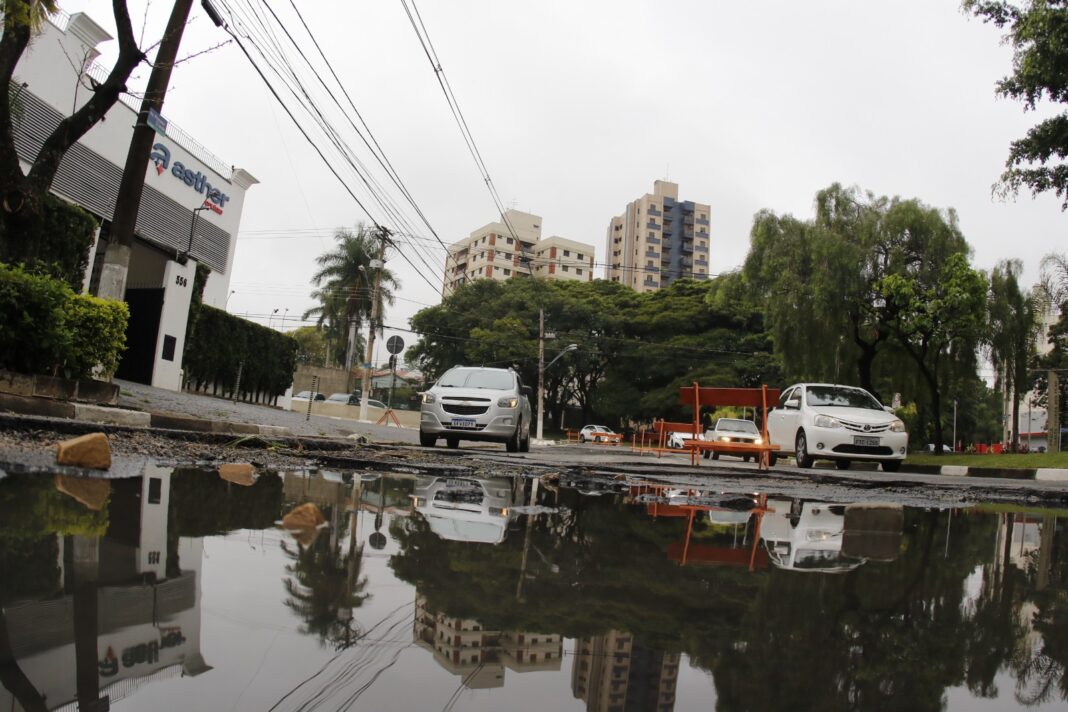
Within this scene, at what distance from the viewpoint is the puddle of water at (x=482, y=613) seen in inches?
48.1

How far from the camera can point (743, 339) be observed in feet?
149

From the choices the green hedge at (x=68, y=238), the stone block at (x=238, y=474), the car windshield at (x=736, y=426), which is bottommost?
the stone block at (x=238, y=474)

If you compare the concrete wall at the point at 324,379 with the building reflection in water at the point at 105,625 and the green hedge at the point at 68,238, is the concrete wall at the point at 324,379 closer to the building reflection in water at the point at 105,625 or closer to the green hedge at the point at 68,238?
the green hedge at the point at 68,238

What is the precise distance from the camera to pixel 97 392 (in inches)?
340

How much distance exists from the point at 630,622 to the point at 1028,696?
2.53 ft

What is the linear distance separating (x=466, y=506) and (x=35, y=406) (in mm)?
5661

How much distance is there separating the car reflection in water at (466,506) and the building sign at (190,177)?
20.4 metres

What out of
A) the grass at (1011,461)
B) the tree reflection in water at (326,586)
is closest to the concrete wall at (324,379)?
the grass at (1011,461)

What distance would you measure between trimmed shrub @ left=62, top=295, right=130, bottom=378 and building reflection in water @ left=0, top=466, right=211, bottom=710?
746cm

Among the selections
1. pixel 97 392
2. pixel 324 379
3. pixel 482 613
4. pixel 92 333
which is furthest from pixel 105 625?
pixel 324 379

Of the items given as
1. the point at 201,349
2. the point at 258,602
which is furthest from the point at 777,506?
the point at 201,349

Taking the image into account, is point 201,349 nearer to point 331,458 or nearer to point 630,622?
point 331,458

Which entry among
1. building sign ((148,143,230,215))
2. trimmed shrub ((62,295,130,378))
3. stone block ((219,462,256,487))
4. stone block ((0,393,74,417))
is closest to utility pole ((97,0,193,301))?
trimmed shrub ((62,295,130,378))

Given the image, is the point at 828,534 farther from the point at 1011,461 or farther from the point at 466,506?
the point at 1011,461
